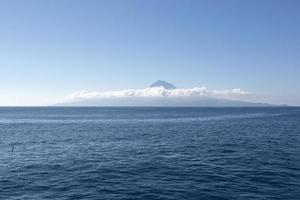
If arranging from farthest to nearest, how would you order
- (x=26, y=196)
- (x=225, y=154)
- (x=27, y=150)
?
(x=27, y=150) → (x=225, y=154) → (x=26, y=196)

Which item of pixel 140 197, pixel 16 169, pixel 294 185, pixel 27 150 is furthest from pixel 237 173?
Answer: pixel 27 150

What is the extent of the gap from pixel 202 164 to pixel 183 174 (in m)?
7.30

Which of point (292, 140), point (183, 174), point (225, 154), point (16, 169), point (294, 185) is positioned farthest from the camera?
point (292, 140)

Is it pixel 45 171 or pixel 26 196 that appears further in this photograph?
pixel 45 171

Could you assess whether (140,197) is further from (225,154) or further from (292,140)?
(292,140)

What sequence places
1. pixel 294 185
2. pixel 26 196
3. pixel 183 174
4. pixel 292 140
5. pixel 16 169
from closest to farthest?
pixel 26 196
pixel 294 185
pixel 183 174
pixel 16 169
pixel 292 140

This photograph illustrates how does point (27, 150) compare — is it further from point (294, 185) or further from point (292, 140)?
point (292, 140)

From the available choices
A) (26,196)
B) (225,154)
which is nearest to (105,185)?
(26,196)

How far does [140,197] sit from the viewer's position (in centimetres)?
3528

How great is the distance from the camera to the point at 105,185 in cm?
3975

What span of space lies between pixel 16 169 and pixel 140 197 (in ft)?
74.4

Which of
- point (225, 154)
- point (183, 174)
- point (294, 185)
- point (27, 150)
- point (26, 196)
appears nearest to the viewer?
point (26, 196)

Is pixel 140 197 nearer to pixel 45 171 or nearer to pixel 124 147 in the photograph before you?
pixel 45 171

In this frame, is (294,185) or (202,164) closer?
(294,185)
